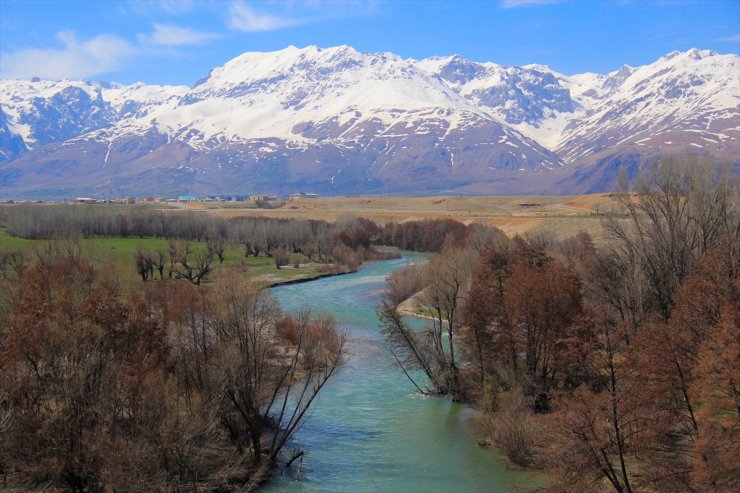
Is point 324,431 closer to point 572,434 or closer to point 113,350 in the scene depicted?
point 113,350

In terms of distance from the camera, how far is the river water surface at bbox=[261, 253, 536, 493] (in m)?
29.6

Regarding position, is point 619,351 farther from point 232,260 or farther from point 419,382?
point 232,260

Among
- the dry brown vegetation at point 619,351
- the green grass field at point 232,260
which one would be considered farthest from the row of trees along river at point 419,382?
the green grass field at point 232,260

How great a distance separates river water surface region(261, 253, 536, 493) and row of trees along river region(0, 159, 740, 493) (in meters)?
0.13

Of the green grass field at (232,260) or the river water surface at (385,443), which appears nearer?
the river water surface at (385,443)

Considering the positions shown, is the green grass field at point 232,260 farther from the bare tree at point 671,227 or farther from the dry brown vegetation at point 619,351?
the bare tree at point 671,227

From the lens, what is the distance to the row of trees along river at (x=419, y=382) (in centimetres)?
2505

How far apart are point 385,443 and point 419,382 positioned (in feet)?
33.9

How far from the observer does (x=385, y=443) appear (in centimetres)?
3406

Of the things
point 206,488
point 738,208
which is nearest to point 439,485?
point 206,488

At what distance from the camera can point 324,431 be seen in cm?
3597

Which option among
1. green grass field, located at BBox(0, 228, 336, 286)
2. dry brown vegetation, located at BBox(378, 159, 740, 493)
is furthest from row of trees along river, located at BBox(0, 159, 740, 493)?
green grass field, located at BBox(0, 228, 336, 286)

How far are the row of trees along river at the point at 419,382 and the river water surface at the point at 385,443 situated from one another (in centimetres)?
13

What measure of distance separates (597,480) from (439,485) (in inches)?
267
